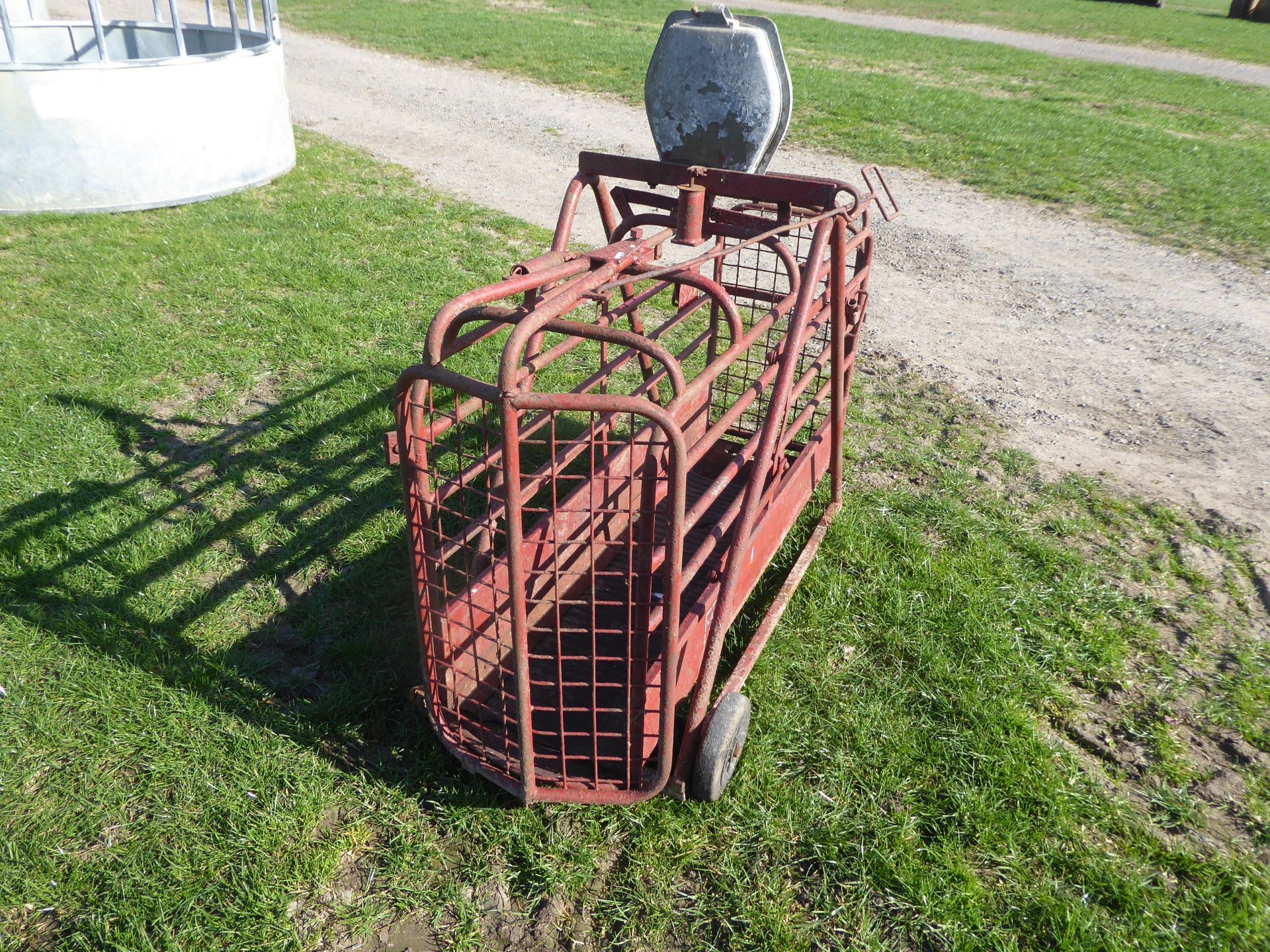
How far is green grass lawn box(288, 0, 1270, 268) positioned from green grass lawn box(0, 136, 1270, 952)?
17.6ft

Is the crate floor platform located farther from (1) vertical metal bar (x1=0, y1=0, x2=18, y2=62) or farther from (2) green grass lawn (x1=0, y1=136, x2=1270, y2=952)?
(1) vertical metal bar (x1=0, y1=0, x2=18, y2=62)

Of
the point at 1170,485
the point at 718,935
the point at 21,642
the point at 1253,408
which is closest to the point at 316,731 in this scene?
the point at 21,642

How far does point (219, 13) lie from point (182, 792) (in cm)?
1700

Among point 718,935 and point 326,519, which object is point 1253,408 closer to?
point 718,935

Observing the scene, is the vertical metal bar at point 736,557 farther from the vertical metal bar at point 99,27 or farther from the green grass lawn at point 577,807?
the vertical metal bar at point 99,27

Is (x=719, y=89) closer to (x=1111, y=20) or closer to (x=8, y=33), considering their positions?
(x=8, y=33)

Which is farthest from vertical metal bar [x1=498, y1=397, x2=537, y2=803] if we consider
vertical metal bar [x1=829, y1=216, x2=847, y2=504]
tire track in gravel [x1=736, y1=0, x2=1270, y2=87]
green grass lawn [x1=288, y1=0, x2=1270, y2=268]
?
tire track in gravel [x1=736, y1=0, x2=1270, y2=87]

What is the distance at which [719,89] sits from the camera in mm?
3430

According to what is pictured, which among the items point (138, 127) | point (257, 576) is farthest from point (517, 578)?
point (138, 127)

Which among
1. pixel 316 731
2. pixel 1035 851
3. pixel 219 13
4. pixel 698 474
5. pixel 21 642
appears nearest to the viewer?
pixel 1035 851

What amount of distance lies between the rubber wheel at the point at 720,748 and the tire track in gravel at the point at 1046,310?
288cm

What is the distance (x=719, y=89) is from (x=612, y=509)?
1800 mm

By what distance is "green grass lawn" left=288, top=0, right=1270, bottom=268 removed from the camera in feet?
29.8

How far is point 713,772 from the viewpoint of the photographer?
2797 millimetres
